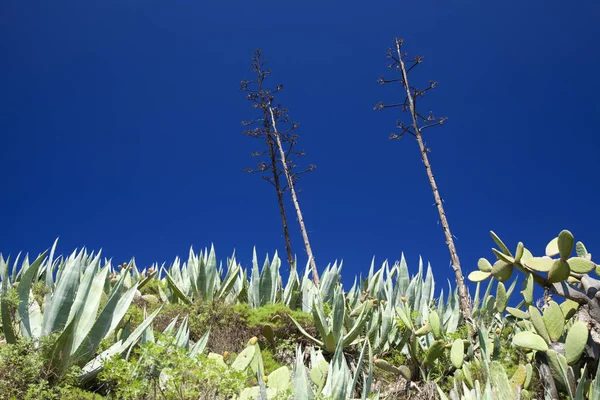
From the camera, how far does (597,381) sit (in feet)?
10.2

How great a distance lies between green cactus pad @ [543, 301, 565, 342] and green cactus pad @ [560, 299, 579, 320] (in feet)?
1.13

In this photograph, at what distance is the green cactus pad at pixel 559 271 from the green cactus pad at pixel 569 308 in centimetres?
44

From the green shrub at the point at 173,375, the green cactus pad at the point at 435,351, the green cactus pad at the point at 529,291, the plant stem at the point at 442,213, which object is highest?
the plant stem at the point at 442,213

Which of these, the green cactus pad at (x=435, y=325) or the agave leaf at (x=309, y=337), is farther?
the agave leaf at (x=309, y=337)

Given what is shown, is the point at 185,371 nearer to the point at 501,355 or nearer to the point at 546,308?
the point at 546,308

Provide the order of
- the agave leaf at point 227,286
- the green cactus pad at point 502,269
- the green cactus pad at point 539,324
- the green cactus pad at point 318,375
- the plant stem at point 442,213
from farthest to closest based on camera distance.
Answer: the plant stem at point 442,213 < the agave leaf at point 227,286 < the green cactus pad at point 502,269 < the green cactus pad at point 539,324 < the green cactus pad at point 318,375

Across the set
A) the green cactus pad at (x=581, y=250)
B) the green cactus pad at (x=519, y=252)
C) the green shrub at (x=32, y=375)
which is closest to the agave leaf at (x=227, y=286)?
the green shrub at (x=32, y=375)

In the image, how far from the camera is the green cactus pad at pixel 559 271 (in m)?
3.68

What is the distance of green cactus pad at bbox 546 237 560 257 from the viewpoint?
4121mm

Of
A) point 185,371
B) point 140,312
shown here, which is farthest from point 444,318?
point 185,371

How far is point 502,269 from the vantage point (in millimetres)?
4094

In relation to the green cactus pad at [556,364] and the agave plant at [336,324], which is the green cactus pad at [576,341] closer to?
the green cactus pad at [556,364]

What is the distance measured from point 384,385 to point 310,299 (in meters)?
1.77

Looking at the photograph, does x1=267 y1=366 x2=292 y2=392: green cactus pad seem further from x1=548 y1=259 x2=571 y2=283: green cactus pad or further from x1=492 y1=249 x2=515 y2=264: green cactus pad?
x1=548 y1=259 x2=571 y2=283: green cactus pad
